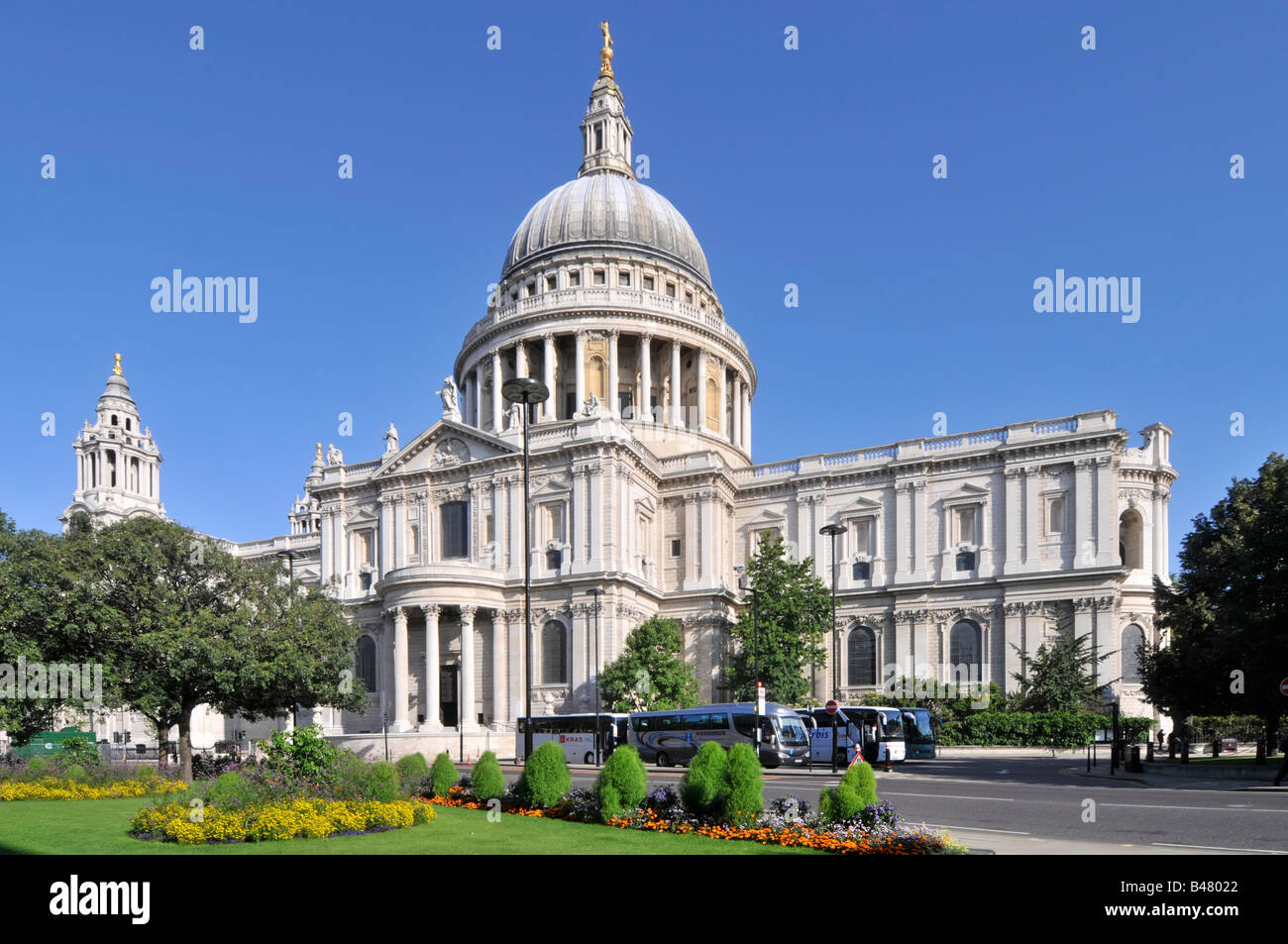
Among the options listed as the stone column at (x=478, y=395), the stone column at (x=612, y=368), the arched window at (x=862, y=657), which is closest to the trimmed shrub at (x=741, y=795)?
the arched window at (x=862, y=657)

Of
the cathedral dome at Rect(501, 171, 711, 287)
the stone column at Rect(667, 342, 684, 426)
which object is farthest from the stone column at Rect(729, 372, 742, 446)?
the cathedral dome at Rect(501, 171, 711, 287)

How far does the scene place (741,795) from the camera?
1650cm

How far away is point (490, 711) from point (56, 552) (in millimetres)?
29406

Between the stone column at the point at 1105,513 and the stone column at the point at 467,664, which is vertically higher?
the stone column at the point at 1105,513

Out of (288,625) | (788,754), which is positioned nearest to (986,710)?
(788,754)

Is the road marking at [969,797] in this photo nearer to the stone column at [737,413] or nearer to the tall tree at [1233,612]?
the tall tree at [1233,612]

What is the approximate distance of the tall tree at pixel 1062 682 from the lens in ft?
171

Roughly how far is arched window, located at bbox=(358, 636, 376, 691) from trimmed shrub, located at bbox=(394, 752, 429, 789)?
42378 millimetres

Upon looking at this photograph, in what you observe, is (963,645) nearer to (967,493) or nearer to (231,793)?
(967,493)

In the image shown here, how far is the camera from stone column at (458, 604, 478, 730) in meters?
56.4

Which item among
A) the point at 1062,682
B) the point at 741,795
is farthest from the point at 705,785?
the point at 1062,682

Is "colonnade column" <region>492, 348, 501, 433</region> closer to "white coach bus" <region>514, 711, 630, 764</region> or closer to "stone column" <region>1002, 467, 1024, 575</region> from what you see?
"white coach bus" <region>514, 711, 630, 764</region>

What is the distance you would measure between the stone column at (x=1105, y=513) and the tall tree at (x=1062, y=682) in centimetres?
598
